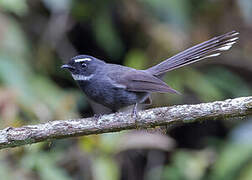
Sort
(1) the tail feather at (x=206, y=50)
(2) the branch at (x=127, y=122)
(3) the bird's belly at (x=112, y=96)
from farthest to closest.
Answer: (1) the tail feather at (x=206, y=50) → (3) the bird's belly at (x=112, y=96) → (2) the branch at (x=127, y=122)

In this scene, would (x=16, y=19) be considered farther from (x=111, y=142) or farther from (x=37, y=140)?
(x=37, y=140)

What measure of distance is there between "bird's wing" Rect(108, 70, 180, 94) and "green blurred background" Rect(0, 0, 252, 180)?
1.67 feet

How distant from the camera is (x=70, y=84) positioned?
258 inches

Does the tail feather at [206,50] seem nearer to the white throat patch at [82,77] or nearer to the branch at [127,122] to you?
the white throat patch at [82,77]

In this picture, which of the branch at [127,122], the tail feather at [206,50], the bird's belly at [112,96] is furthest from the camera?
the tail feather at [206,50]

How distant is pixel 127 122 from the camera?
3.53m

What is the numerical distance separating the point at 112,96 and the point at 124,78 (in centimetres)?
28

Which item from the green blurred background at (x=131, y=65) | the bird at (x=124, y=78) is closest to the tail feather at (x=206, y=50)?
the bird at (x=124, y=78)

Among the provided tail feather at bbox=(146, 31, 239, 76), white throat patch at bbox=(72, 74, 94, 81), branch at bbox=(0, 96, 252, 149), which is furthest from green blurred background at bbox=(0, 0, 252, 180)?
branch at bbox=(0, 96, 252, 149)

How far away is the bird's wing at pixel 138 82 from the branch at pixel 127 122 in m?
1.15

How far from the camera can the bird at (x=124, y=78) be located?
4.68 metres

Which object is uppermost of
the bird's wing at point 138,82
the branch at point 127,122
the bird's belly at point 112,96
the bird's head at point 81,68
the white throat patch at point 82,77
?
the bird's head at point 81,68

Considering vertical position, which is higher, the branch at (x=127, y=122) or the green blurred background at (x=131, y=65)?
the green blurred background at (x=131, y=65)

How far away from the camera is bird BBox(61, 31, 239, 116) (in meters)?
4.68
